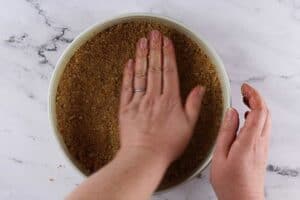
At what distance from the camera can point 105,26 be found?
3.03 ft

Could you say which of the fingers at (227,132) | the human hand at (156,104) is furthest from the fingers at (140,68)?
the fingers at (227,132)

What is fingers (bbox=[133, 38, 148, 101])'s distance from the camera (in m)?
0.94

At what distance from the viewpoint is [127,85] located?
96cm

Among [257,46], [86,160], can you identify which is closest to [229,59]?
[257,46]

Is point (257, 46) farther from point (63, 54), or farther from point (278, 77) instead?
point (63, 54)

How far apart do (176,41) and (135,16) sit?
7 centimetres

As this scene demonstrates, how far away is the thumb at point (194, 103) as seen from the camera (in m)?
0.92

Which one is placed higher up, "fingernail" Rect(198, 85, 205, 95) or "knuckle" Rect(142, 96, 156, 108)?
"fingernail" Rect(198, 85, 205, 95)

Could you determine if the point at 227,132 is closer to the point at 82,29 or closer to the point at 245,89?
the point at 245,89

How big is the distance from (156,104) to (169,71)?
0.18 feet

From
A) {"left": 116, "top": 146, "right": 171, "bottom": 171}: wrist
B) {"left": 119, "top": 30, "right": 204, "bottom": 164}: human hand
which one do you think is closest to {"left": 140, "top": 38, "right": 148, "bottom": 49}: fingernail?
{"left": 119, "top": 30, "right": 204, "bottom": 164}: human hand

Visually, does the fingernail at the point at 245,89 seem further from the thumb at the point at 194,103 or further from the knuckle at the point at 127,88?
the knuckle at the point at 127,88

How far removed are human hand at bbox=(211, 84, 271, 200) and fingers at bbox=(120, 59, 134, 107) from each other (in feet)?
0.49

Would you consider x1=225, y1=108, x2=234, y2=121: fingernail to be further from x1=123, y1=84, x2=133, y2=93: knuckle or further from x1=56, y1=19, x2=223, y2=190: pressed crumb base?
x1=123, y1=84, x2=133, y2=93: knuckle
